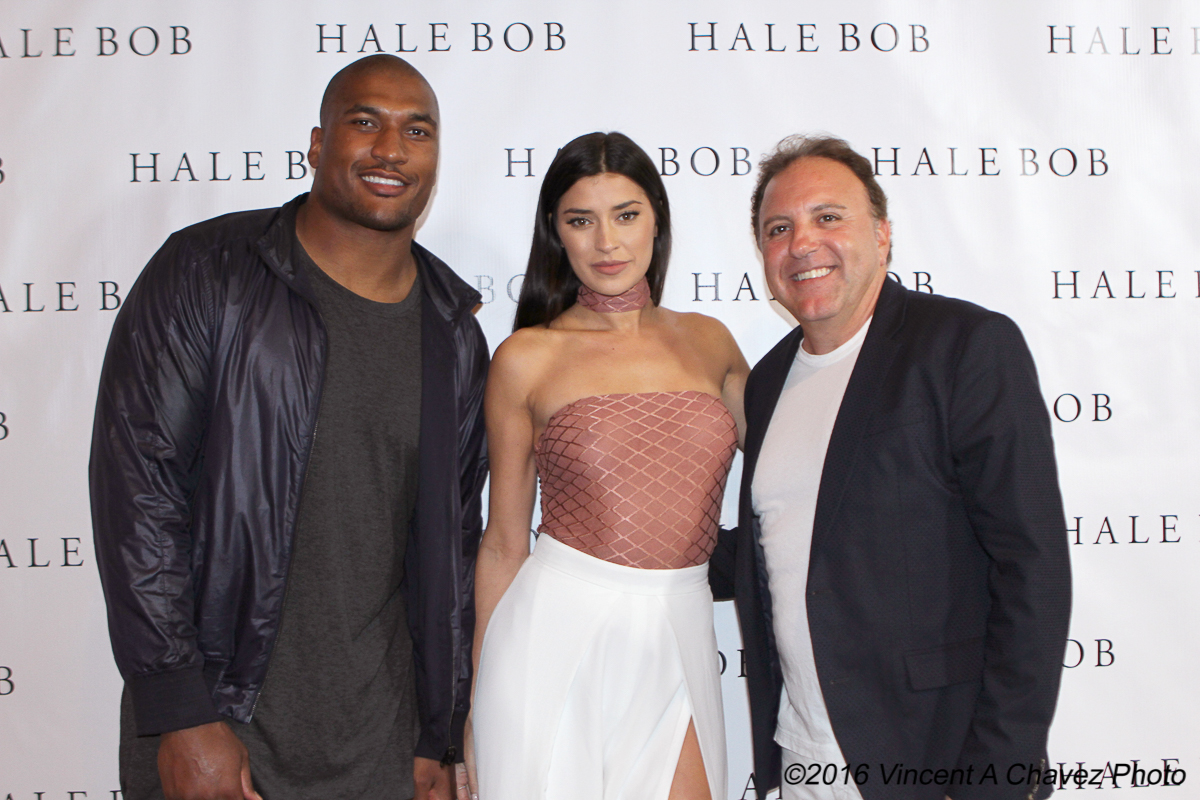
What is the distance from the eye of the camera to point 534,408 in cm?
230

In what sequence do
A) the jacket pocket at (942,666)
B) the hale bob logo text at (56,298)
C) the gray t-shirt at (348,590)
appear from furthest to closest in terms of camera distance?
the hale bob logo text at (56,298) < the gray t-shirt at (348,590) < the jacket pocket at (942,666)

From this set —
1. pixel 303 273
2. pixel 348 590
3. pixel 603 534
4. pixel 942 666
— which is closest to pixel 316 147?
pixel 303 273

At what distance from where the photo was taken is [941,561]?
5.79 feet

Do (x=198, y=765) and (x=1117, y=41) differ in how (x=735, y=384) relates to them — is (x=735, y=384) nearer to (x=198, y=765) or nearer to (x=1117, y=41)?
(x=198, y=765)

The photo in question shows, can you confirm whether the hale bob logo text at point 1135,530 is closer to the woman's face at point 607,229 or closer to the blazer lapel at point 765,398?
the blazer lapel at point 765,398

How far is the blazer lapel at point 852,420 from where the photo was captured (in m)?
1.79

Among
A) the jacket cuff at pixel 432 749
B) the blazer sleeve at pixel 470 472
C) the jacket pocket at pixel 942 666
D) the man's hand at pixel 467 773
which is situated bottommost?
the man's hand at pixel 467 773

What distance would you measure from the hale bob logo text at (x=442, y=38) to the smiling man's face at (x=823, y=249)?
4.08 ft

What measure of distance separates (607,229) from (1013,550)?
1262mm

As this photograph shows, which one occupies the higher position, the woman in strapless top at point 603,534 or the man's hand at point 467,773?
the woman in strapless top at point 603,534

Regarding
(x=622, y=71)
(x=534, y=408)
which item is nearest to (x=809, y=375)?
(x=534, y=408)

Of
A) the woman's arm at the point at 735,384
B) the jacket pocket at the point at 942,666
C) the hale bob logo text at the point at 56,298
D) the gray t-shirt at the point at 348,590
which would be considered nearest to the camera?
the jacket pocket at the point at 942,666

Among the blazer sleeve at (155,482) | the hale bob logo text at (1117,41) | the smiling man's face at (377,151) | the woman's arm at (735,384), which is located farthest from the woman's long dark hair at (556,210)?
the hale bob logo text at (1117,41)

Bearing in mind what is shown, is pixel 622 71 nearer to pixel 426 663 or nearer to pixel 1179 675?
pixel 426 663
